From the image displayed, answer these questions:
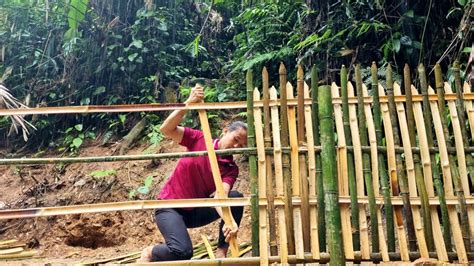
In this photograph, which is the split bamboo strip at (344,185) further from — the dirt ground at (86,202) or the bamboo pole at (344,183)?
the dirt ground at (86,202)

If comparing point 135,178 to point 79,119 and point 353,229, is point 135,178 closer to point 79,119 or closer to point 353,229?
point 79,119

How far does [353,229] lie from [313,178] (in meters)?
0.35

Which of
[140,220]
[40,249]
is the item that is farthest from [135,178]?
[40,249]

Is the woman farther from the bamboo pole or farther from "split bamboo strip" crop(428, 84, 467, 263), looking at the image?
"split bamboo strip" crop(428, 84, 467, 263)

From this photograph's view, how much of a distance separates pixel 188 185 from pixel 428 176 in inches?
58.2

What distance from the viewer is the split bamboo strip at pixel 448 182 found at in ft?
7.52

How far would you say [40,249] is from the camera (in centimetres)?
521

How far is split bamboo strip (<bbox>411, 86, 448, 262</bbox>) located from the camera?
229 centimetres

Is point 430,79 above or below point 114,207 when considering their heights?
above

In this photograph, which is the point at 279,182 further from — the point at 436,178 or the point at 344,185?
the point at 436,178

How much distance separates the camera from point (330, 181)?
7.06ft

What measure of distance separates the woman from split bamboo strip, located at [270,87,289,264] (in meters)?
0.35

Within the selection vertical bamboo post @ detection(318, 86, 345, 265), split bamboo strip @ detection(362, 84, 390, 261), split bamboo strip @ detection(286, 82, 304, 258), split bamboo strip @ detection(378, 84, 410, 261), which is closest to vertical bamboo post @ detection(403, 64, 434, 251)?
split bamboo strip @ detection(378, 84, 410, 261)

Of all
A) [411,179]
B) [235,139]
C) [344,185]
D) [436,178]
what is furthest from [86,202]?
[436,178]
